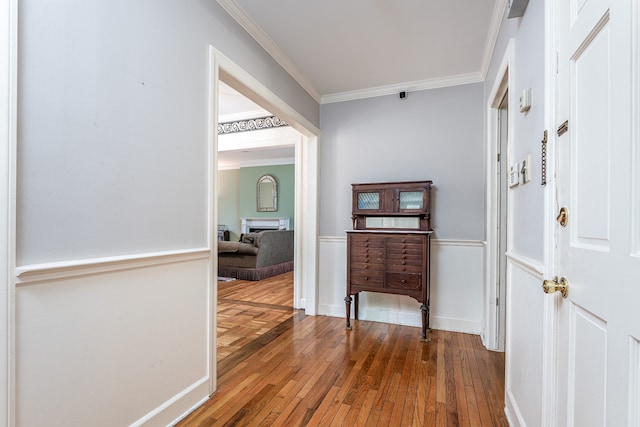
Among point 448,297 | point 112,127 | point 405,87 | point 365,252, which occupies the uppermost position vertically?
point 405,87

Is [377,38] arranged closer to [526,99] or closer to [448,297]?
[526,99]

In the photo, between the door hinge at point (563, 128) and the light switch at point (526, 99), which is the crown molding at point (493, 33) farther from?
the door hinge at point (563, 128)

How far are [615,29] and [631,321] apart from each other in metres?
0.67

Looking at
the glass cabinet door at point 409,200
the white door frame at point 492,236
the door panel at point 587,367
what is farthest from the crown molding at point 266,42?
the door panel at point 587,367

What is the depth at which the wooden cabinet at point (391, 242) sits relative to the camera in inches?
111

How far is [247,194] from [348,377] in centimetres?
724

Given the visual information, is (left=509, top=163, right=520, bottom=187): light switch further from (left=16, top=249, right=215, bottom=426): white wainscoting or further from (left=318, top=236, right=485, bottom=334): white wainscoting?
(left=16, top=249, right=215, bottom=426): white wainscoting

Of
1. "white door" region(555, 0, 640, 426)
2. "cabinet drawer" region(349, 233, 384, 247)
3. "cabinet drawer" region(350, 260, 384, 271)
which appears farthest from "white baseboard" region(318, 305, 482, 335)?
"white door" region(555, 0, 640, 426)

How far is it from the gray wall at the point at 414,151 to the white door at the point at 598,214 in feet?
6.70

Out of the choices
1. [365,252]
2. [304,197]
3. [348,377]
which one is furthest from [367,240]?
[348,377]

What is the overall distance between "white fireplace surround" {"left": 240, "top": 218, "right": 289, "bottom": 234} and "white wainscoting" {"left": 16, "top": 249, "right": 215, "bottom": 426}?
6.41 meters

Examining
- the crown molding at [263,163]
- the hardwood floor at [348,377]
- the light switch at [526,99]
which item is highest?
the crown molding at [263,163]

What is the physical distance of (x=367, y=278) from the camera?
118 inches

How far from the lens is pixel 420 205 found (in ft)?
9.89
